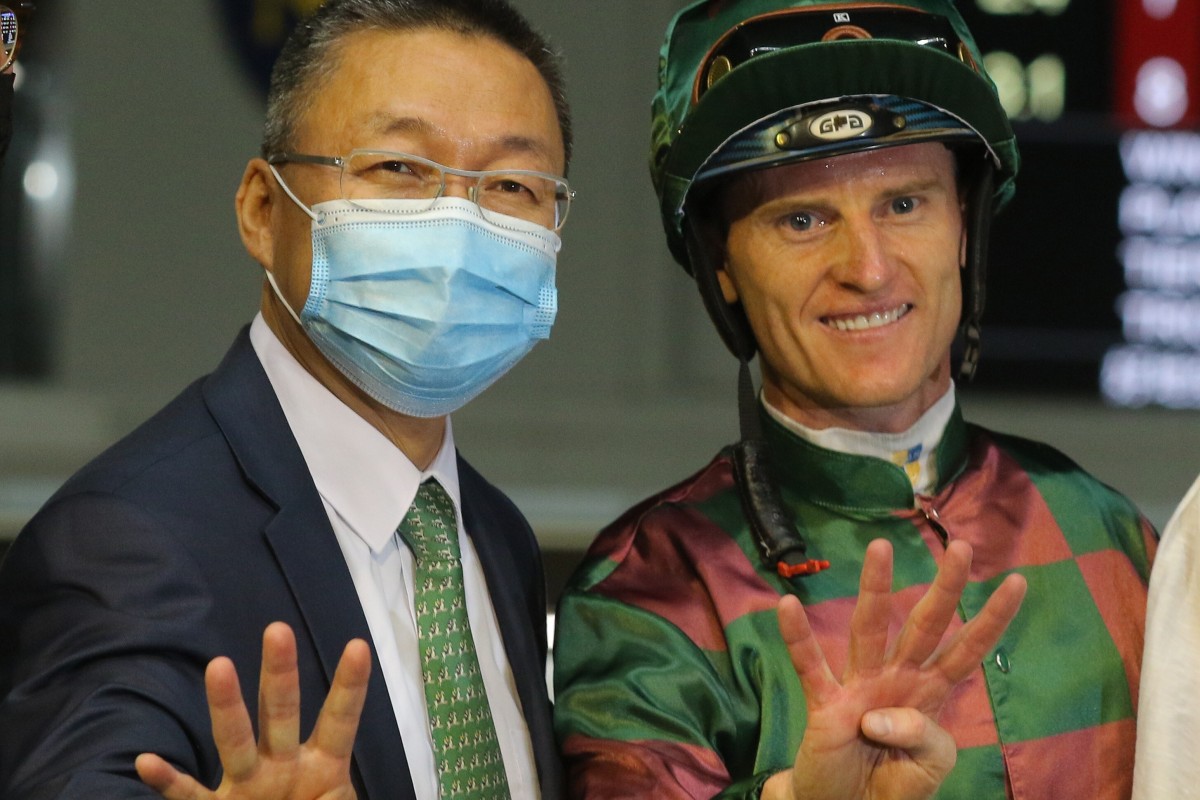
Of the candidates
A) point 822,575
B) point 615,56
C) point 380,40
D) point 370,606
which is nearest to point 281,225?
point 380,40

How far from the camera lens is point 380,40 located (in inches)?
78.7

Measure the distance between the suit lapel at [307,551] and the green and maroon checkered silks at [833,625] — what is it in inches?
10.1

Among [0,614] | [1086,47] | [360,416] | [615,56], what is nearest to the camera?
[0,614]

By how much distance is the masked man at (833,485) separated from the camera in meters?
1.93

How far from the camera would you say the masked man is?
1.93 m

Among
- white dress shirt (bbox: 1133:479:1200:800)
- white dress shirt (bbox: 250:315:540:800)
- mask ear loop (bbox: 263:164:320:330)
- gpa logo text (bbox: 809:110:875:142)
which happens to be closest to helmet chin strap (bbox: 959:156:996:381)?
gpa logo text (bbox: 809:110:875:142)

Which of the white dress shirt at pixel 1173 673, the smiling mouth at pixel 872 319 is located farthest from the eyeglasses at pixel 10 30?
the white dress shirt at pixel 1173 673

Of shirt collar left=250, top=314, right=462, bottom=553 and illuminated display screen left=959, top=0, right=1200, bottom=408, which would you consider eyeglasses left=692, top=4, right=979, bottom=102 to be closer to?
shirt collar left=250, top=314, right=462, bottom=553

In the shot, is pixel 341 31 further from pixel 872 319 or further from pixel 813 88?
pixel 872 319

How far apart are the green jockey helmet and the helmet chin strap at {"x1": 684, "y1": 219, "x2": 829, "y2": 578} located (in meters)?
0.10

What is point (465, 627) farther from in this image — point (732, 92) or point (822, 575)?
point (732, 92)

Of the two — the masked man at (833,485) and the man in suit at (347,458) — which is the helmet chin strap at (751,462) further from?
the man in suit at (347,458)

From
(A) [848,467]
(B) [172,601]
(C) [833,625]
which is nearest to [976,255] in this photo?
(A) [848,467]

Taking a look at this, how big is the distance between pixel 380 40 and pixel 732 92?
43 cm
